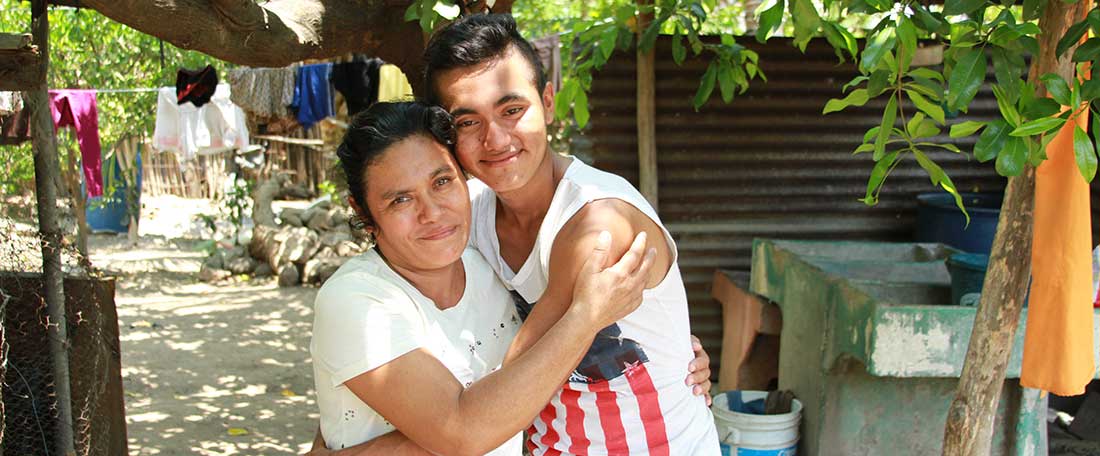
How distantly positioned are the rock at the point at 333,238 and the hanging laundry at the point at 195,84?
9.06 feet

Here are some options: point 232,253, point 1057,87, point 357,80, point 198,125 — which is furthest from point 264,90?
point 1057,87

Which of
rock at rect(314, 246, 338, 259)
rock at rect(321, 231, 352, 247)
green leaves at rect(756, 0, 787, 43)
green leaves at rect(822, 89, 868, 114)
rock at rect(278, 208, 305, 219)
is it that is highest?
green leaves at rect(756, 0, 787, 43)

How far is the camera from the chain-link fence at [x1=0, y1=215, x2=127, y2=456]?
3.33 metres

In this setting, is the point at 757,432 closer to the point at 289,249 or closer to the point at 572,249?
the point at 572,249

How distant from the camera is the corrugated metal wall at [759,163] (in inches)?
200

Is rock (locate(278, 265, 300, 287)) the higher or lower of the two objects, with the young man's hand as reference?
lower

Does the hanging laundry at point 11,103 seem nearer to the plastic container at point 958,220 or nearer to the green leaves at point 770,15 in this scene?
the green leaves at point 770,15

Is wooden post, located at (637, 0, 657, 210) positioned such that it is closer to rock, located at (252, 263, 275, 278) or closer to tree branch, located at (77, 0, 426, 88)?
tree branch, located at (77, 0, 426, 88)

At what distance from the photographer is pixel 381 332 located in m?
1.57

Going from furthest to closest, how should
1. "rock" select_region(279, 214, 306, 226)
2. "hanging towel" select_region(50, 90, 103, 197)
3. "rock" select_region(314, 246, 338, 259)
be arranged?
"rock" select_region(279, 214, 306, 226) < "rock" select_region(314, 246, 338, 259) < "hanging towel" select_region(50, 90, 103, 197)

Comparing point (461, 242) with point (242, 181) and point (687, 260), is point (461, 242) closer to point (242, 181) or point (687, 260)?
point (687, 260)

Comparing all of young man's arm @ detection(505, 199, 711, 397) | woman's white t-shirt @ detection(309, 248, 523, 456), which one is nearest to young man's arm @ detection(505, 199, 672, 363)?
young man's arm @ detection(505, 199, 711, 397)

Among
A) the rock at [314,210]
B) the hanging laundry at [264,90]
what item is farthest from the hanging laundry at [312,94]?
the rock at [314,210]

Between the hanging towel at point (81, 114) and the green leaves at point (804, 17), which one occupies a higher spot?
the green leaves at point (804, 17)
